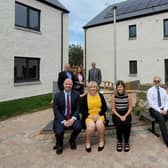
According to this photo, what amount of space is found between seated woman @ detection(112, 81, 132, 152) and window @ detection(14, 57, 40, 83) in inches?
324

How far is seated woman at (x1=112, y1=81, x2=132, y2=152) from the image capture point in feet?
15.0

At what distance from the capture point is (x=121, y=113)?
4.75 metres

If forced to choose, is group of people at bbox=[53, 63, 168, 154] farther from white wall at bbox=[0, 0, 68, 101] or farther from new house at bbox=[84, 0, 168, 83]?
new house at bbox=[84, 0, 168, 83]

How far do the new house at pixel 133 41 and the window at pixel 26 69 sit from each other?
6.63 metres

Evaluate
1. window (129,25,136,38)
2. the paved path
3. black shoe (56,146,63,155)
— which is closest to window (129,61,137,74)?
window (129,25,136,38)

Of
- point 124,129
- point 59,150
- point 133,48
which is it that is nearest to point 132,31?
point 133,48

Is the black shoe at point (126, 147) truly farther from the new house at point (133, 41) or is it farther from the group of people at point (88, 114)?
the new house at point (133, 41)

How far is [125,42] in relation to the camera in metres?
18.8

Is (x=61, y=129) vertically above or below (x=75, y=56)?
below

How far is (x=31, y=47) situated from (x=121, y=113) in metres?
9.17

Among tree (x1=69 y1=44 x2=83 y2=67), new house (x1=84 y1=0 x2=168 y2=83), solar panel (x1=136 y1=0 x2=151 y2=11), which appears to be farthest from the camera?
tree (x1=69 y1=44 x2=83 y2=67)

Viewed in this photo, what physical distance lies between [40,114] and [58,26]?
8417mm

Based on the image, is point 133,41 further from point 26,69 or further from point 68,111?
point 68,111

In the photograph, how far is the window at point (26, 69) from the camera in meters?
11.9
